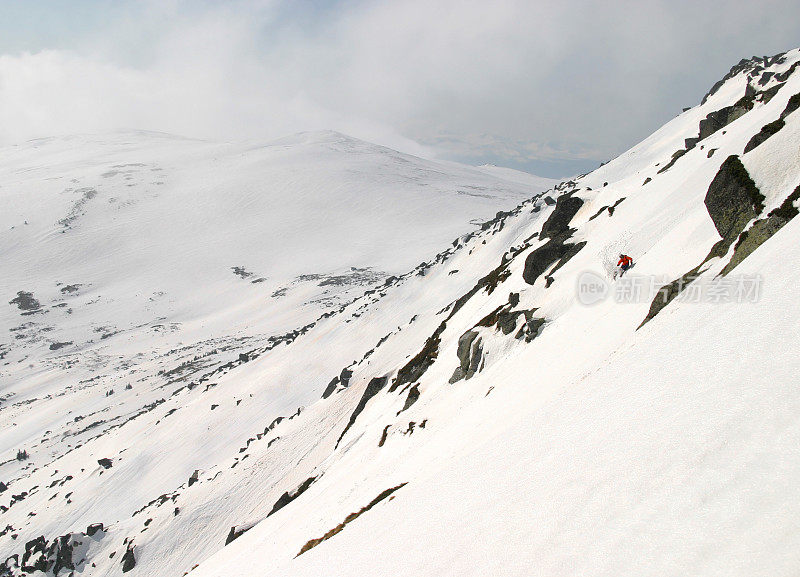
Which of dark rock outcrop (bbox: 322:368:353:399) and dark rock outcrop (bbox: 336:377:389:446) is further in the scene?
dark rock outcrop (bbox: 322:368:353:399)

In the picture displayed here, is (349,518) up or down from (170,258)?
down

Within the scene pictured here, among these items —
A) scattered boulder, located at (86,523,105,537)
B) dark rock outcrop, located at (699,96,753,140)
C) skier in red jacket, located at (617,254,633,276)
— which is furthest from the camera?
scattered boulder, located at (86,523,105,537)

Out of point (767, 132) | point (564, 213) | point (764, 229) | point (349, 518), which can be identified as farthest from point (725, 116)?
point (349, 518)

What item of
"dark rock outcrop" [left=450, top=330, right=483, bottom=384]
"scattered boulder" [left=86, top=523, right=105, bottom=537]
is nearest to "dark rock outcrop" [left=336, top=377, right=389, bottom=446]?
"dark rock outcrop" [left=450, top=330, right=483, bottom=384]

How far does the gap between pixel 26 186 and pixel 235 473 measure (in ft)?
565

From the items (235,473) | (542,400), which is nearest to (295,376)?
(235,473)

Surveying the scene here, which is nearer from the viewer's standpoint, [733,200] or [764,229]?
[764,229]

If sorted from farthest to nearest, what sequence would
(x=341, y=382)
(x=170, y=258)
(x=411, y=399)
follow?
(x=170, y=258) → (x=341, y=382) → (x=411, y=399)

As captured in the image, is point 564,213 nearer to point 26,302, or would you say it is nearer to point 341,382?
point 341,382

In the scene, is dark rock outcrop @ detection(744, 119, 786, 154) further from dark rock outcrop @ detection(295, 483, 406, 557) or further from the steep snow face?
the steep snow face

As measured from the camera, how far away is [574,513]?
4836 millimetres

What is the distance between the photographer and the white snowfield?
4.44m

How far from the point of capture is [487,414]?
11961 millimetres

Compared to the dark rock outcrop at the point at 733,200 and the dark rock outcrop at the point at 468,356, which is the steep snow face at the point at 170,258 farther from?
the dark rock outcrop at the point at 733,200
